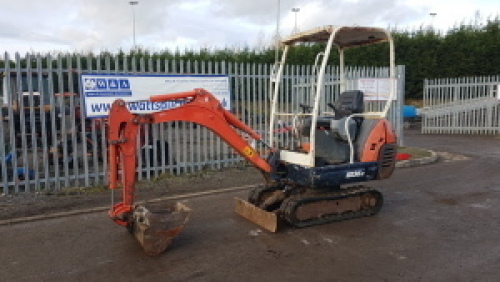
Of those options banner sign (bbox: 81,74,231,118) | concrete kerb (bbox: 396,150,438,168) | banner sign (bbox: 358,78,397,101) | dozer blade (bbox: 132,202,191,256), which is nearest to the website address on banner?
banner sign (bbox: 81,74,231,118)

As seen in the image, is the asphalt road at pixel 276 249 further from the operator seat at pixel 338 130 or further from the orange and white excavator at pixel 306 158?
the operator seat at pixel 338 130

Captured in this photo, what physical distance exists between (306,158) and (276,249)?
1326mm

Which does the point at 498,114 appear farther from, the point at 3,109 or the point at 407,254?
the point at 3,109

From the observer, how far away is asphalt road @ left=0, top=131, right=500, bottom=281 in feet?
14.6

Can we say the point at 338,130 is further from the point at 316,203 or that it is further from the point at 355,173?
the point at 316,203

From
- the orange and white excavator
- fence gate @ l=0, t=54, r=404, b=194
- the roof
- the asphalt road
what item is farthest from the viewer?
fence gate @ l=0, t=54, r=404, b=194

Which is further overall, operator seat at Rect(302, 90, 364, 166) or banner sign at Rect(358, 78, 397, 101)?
banner sign at Rect(358, 78, 397, 101)

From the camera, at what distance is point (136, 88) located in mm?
8500

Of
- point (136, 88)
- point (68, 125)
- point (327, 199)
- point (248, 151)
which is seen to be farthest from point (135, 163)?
point (68, 125)

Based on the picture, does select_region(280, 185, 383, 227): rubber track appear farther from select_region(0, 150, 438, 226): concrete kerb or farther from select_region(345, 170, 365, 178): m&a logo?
select_region(0, 150, 438, 226): concrete kerb

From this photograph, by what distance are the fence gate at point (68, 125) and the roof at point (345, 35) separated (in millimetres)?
3361

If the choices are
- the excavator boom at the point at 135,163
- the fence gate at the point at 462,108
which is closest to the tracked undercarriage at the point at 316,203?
the excavator boom at the point at 135,163

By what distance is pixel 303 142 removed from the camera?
642 centimetres

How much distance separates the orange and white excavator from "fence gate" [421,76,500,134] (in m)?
12.4
